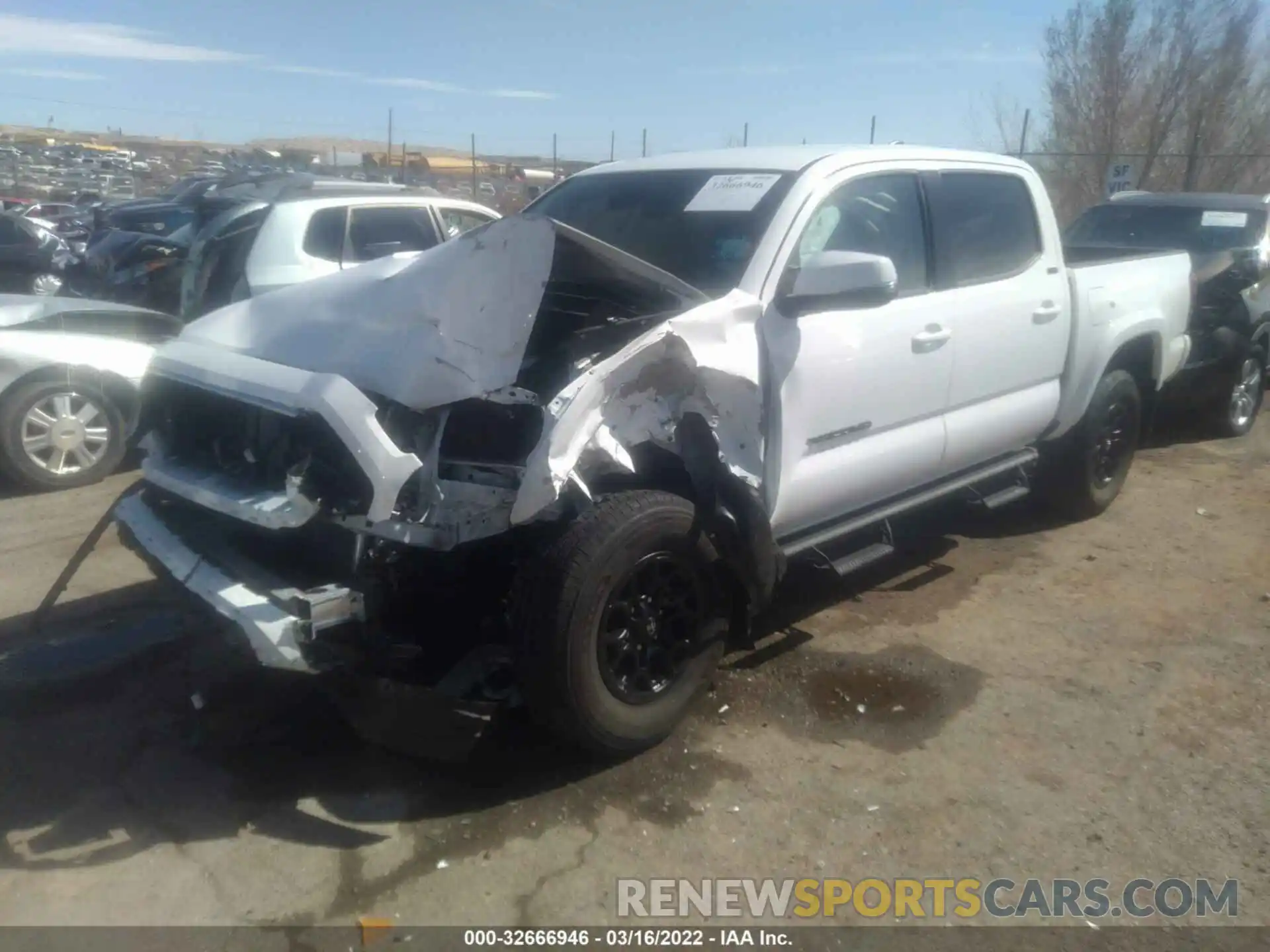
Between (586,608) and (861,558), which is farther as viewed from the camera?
(861,558)

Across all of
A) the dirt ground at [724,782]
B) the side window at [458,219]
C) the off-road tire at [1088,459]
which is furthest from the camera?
the side window at [458,219]

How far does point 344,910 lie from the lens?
3.01 meters

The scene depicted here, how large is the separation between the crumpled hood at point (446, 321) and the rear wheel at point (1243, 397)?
6722 mm

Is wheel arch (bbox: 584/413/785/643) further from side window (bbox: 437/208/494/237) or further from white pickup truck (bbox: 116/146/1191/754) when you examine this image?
side window (bbox: 437/208/494/237)

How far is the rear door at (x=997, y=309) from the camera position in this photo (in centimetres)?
490

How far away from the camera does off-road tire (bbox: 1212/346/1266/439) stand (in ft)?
28.2

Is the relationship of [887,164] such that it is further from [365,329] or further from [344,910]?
[344,910]

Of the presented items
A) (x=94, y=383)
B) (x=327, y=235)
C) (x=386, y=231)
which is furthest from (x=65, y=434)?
(x=386, y=231)

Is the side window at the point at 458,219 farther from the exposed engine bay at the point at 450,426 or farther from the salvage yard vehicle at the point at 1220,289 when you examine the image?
the exposed engine bay at the point at 450,426

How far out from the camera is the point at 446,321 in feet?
11.5

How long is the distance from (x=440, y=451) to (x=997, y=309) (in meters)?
2.96

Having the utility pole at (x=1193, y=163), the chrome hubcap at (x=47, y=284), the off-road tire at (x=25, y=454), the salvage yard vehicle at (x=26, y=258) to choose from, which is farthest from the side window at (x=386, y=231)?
the utility pole at (x=1193, y=163)

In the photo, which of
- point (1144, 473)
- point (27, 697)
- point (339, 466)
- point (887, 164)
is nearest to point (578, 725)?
point (339, 466)

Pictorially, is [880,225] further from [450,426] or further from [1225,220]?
[1225,220]
